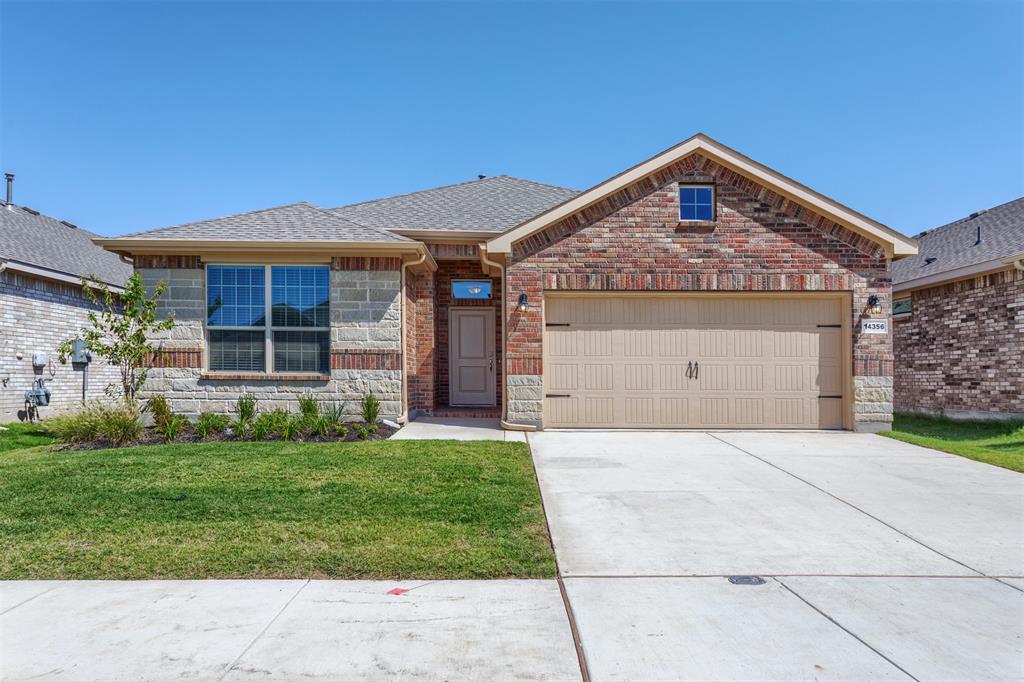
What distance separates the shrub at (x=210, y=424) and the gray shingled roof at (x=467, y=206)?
5.03 m

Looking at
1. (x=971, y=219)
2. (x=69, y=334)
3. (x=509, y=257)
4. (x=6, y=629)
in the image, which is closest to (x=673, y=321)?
(x=509, y=257)

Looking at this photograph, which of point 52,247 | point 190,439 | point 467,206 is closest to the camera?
point 190,439

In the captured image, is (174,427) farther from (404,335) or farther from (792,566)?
(792,566)

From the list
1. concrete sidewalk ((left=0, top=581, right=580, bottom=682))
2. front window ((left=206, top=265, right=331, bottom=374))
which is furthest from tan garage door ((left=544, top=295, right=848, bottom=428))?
concrete sidewalk ((left=0, top=581, right=580, bottom=682))

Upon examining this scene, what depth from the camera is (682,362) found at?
33.4 ft

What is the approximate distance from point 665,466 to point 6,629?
623 centimetres

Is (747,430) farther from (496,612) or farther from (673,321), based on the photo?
(496,612)

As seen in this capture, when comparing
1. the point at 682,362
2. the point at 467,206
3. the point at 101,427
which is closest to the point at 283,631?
the point at 101,427

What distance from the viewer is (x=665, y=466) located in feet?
23.8

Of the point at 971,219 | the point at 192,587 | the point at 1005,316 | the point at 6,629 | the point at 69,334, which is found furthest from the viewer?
the point at 971,219

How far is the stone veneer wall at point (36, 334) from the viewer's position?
41.3 feet

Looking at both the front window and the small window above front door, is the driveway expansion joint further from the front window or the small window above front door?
the small window above front door

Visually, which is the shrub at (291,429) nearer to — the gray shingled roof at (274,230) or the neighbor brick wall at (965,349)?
the gray shingled roof at (274,230)

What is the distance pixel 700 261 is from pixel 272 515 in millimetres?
7886
